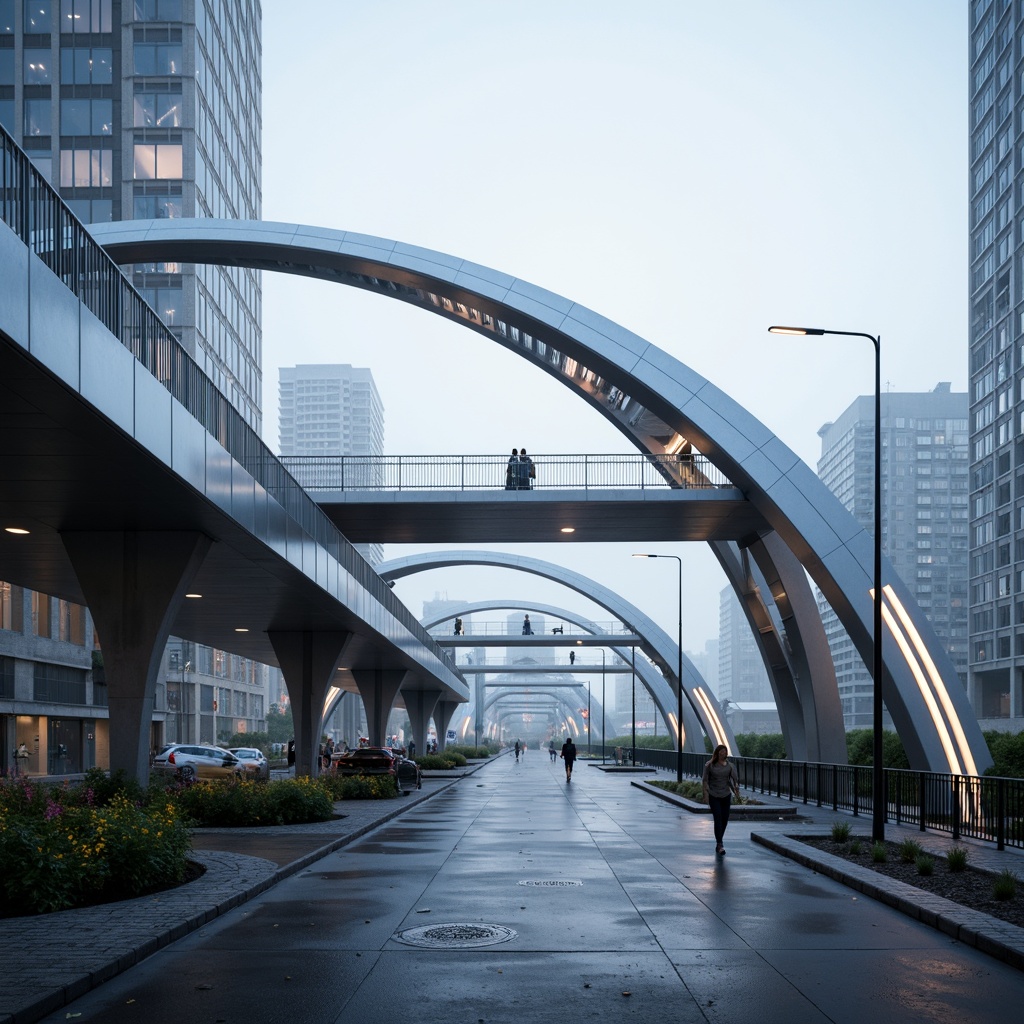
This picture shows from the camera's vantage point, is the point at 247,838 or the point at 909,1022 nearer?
the point at 909,1022

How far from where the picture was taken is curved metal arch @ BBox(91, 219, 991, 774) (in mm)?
34344

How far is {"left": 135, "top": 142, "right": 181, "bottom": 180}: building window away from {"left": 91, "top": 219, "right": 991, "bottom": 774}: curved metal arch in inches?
1541

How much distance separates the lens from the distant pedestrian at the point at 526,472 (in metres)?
40.9

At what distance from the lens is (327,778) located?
3644 cm

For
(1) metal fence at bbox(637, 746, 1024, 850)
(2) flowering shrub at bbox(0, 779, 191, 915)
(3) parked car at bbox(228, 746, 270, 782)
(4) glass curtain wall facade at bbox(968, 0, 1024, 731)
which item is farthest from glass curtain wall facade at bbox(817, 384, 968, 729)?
(2) flowering shrub at bbox(0, 779, 191, 915)

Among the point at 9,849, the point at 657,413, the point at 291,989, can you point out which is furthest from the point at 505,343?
the point at 291,989

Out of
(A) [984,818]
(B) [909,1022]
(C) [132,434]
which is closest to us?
(B) [909,1022]

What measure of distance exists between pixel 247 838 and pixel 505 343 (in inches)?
961

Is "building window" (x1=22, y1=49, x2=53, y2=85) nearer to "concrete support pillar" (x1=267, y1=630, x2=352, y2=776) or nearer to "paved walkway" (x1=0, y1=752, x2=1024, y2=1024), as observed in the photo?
"concrete support pillar" (x1=267, y1=630, x2=352, y2=776)

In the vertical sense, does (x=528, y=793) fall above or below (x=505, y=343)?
below

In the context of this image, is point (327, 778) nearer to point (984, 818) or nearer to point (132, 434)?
point (984, 818)

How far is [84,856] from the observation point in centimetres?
1358

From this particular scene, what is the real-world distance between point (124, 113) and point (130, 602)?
63009 millimetres

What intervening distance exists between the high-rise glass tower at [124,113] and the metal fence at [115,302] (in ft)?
170
